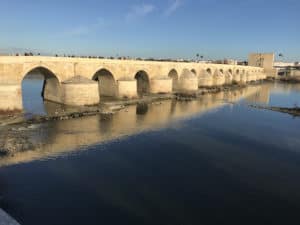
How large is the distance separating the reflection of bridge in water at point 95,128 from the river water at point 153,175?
8 centimetres

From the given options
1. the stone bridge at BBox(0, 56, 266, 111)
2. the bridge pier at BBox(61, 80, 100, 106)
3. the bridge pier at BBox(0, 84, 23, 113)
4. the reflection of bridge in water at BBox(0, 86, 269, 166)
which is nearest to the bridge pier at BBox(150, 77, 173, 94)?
the stone bridge at BBox(0, 56, 266, 111)

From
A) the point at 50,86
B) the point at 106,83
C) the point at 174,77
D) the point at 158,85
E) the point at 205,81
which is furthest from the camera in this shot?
the point at 205,81

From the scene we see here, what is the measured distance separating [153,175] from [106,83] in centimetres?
2555

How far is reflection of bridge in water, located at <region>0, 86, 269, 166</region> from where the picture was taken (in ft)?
55.3

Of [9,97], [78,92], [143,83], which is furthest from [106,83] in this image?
[9,97]

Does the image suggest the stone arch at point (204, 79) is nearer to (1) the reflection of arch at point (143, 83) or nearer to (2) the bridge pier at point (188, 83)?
(2) the bridge pier at point (188, 83)

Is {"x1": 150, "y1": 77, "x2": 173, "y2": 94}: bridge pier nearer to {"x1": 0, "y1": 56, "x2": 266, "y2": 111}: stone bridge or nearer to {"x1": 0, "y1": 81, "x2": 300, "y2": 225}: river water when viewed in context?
{"x1": 0, "y1": 56, "x2": 266, "y2": 111}: stone bridge

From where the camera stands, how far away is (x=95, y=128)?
2189 cm

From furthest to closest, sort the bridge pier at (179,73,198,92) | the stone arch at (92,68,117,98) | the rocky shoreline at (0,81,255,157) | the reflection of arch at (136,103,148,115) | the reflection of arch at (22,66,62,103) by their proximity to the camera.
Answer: the bridge pier at (179,73,198,92) → the stone arch at (92,68,117,98) → the reflection of arch at (22,66,62,103) → the reflection of arch at (136,103,148,115) → the rocky shoreline at (0,81,255,157)

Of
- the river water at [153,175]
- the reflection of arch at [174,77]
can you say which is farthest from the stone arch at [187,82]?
the river water at [153,175]

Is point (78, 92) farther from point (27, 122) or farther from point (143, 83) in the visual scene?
point (143, 83)

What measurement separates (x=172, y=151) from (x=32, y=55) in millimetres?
17717

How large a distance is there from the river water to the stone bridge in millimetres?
5800

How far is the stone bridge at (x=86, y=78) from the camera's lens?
24359 mm
